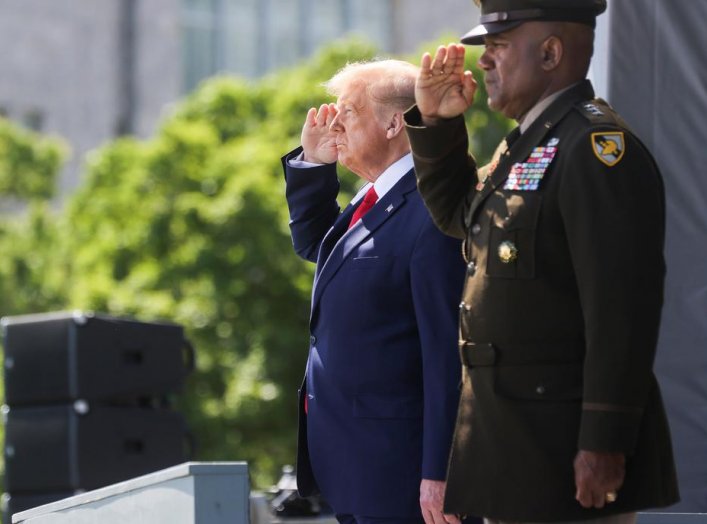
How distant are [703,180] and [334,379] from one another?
1283 mm

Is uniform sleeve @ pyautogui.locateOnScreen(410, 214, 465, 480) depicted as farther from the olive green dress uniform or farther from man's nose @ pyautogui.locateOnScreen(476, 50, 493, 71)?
man's nose @ pyautogui.locateOnScreen(476, 50, 493, 71)

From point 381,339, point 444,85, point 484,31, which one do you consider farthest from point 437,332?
point 484,31

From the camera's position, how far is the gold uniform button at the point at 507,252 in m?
2.60

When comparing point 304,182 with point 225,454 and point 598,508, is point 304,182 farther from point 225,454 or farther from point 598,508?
point 225,454

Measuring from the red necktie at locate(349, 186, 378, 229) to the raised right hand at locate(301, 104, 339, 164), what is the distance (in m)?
0.23

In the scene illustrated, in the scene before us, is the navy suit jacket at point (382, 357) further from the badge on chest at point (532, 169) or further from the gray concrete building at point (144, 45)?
the gray concrete building at point (144, 45)

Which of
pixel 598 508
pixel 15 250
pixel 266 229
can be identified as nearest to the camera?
pixel 598 508

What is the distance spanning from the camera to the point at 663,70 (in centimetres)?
399

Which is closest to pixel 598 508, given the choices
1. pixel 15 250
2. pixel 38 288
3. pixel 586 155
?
pixel 586 155

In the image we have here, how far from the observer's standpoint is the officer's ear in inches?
105

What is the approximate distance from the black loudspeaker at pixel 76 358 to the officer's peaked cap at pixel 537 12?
3.72m

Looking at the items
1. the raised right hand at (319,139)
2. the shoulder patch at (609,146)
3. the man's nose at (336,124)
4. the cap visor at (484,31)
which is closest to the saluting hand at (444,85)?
the cap visor at (484,31)

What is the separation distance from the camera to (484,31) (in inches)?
108

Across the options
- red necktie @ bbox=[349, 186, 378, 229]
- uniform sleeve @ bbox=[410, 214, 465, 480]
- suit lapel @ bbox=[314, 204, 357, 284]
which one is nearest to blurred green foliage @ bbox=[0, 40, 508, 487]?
suit lapel @ bbox=[314, 204, 357, 284]
